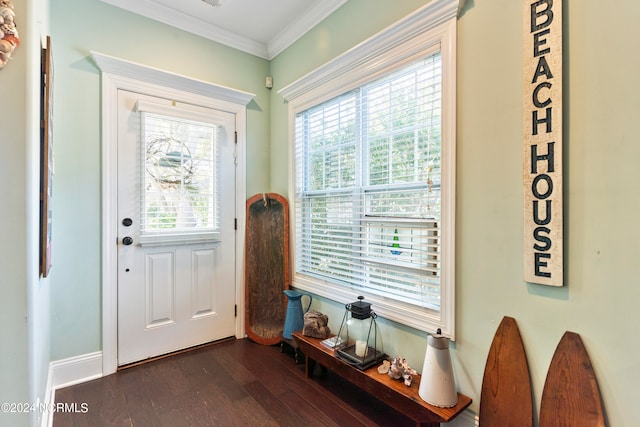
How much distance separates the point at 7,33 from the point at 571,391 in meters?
2.64

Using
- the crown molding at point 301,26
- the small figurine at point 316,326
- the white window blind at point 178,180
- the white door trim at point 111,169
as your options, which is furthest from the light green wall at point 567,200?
the white door trim at point 111,169

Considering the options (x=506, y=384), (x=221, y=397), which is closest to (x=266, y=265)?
(x=221, y=397)

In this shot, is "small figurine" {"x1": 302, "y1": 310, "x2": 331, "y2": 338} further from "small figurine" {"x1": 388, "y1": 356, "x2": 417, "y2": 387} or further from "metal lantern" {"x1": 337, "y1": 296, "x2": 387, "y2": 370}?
"small figurine" {"x1": 388, "y1": 356, "x2": 417, "y2": 387}

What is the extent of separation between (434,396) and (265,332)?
183 centimetres

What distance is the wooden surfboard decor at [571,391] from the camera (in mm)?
1221

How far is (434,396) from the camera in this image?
1554mm

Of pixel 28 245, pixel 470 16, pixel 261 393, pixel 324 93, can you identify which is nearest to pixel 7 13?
pixel 28 245

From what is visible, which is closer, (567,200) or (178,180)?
(567,200)

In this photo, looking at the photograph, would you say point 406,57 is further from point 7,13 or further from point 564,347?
point 7,13

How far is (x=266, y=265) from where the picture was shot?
10.3 ft

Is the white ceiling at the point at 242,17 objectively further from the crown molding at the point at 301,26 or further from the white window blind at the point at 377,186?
the white window blind at the point at 377,186

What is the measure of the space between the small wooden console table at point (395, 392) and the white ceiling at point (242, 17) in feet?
8.80

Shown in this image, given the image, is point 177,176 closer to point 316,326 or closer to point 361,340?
point 316,326

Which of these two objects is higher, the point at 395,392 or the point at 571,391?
the point at 571,391
